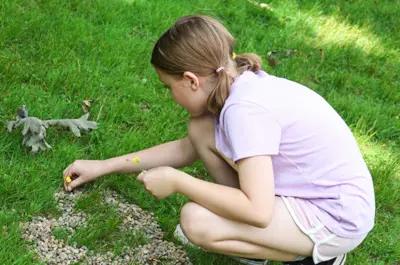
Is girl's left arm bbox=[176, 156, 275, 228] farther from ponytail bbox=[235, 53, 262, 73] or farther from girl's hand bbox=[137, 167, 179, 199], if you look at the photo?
ponytail bbox=[235, 53, 262, 73]

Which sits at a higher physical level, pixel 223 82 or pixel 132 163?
pixel 223 82

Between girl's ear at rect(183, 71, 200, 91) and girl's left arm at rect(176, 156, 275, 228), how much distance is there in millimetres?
359

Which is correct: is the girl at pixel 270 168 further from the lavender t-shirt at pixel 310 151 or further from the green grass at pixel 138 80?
the green grass at pixel 138 80

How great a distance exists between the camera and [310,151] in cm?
233

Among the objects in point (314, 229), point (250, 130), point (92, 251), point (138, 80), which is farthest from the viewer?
point (138, 80)

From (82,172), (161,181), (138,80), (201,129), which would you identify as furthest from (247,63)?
(138,80)

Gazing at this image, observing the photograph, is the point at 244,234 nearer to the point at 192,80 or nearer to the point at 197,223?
the point at 197,223

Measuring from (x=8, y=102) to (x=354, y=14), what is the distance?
347 cm

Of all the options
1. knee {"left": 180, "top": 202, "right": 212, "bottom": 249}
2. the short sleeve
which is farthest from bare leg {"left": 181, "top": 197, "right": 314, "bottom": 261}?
the short sleeve

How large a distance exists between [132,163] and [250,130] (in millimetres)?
921

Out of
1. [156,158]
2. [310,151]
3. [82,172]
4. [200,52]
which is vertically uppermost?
[200,52]

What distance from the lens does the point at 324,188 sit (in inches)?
93.3

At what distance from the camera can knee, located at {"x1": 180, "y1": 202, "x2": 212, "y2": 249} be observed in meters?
2.37

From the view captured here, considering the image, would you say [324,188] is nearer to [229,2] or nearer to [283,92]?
[283,92]
